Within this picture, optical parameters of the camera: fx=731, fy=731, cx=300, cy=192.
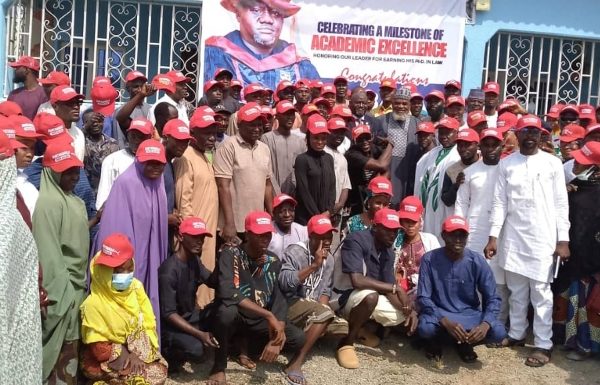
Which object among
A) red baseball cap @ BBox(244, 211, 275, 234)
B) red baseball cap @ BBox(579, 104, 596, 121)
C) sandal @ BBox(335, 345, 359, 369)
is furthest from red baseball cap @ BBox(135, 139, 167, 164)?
red baseball cap @ BBox(579, 104, 596, 121)

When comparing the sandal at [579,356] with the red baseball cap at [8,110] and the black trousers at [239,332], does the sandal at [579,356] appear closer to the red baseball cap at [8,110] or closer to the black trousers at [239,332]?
the black trousers at [239,332]

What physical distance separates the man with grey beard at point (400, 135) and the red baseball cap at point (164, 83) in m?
2.03

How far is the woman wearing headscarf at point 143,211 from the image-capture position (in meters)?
4.62

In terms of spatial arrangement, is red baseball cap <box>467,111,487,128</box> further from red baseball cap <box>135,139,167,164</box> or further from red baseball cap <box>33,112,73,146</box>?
red baseball cap <box>33,112,73,146</box>

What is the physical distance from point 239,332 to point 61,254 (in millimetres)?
1441

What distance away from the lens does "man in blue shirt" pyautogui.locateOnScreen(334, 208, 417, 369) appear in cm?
540

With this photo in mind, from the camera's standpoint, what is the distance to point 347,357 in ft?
17.6

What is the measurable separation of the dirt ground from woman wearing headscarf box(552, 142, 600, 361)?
0.17 meters

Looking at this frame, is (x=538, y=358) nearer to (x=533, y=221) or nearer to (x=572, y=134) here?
(x=533, y=221)

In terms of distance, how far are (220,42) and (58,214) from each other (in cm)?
504

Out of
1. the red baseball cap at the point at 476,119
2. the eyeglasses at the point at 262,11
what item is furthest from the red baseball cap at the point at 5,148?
the eyeglasses at the point at 262,11

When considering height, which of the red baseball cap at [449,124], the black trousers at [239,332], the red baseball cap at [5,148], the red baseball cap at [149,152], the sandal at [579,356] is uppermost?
the red baseball cap at [449,124]

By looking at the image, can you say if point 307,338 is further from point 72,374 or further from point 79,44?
point 79,44

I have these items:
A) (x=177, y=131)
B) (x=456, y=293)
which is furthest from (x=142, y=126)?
(x=456, y=293)
